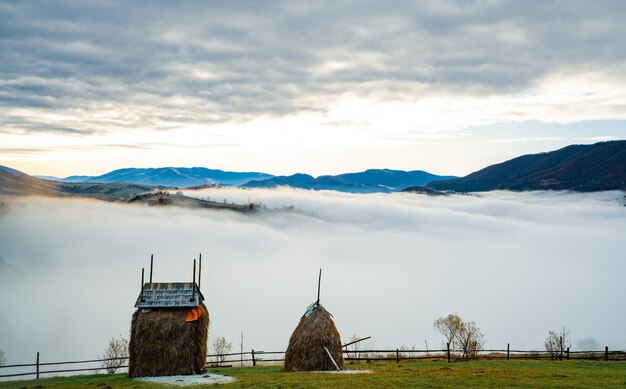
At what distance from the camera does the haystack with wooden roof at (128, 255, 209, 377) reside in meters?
32.4

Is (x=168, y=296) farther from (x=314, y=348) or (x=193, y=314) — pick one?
(x=314, y=348)

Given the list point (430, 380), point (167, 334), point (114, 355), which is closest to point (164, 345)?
point (167, 334)

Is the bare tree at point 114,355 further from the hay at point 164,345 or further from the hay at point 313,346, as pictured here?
the hay at point 313,346

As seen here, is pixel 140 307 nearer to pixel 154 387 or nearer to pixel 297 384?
pixel 154 387

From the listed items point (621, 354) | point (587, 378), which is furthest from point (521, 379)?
point (621, 354)

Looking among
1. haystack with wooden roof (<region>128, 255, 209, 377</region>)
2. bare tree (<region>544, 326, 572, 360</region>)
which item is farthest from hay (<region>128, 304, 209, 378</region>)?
bare tree (<region>544, 326, 572, 360</region>)

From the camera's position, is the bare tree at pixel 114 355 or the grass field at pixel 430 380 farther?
the bare tree at pixel 114 355

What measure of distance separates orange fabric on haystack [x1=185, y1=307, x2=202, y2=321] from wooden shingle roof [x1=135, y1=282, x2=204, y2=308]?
0.39 meters

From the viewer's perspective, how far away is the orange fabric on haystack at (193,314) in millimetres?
33619

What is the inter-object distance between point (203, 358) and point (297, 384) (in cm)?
981

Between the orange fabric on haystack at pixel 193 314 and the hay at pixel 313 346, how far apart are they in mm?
6421

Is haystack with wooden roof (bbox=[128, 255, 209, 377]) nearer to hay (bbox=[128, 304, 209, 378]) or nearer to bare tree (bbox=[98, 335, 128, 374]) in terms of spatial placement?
hay (bbox=[128, 304, 209, 378])

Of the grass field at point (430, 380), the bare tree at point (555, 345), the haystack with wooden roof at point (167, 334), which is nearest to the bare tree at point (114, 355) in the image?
the grass field at point (430, 380)

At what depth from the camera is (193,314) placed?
33.9m
